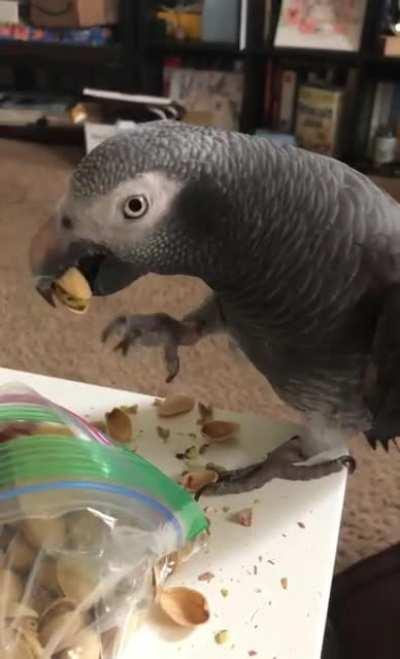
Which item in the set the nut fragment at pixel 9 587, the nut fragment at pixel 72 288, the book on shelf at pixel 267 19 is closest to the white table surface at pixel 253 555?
the nut fragment at pixel 9 587

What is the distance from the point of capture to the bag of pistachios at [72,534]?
496mm

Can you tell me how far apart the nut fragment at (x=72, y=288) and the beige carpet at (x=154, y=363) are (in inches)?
24.4

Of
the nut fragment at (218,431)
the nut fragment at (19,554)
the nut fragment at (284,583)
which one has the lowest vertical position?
the nut fragment at (284,583)

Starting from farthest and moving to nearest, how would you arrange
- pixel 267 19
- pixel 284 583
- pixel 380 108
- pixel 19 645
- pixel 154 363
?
pixel 380 108 → pixel 267 19 → pixel 154 363 → pixel 284 583 → pixel 19 645

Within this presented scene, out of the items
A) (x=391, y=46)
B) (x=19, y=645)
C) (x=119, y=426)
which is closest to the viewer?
(x=19, y=645)

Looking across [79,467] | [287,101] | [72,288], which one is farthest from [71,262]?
[287,101]

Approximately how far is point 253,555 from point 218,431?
0.48 feet

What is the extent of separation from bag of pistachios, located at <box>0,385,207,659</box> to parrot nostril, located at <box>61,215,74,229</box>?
0.47 ft

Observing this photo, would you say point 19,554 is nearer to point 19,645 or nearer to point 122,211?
point 19,645

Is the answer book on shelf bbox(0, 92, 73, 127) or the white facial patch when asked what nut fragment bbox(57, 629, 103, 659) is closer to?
the white facial patch

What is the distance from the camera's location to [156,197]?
498mm

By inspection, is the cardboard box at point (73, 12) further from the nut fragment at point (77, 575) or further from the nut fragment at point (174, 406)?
the nut fragment at point (77, 575)

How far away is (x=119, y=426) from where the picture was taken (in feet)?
2.46

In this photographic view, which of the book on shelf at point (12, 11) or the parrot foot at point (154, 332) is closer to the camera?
the parrot foot at point (154, 332)
